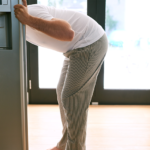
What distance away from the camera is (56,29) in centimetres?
95

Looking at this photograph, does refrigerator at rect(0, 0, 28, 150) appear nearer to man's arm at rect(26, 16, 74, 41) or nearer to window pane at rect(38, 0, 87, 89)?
man's arm at rect(26, 16, 74, 41)

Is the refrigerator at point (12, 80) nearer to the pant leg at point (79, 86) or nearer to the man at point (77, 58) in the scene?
the man at point (77, 58)

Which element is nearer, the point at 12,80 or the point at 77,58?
the point at 12,80

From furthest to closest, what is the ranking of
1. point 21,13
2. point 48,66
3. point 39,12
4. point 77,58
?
point 48,66 < point 77,58 < point 39,12 < point 21,13

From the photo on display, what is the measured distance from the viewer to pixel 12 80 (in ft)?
3.13

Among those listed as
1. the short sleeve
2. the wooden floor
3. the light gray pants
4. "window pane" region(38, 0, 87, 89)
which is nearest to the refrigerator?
the short sleeve

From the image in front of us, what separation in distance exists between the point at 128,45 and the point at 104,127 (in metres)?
1.21

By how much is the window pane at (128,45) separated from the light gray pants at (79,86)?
146 centimetres

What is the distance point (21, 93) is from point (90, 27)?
0.54 meters

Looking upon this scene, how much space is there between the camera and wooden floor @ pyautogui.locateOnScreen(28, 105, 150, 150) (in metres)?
1.58

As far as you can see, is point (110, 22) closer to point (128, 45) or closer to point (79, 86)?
point (128, 45)

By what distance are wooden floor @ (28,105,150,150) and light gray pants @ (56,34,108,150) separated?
0.41 metres

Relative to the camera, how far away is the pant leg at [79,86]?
1129mm

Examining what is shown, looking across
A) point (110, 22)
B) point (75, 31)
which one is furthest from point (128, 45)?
point (75, 31)
